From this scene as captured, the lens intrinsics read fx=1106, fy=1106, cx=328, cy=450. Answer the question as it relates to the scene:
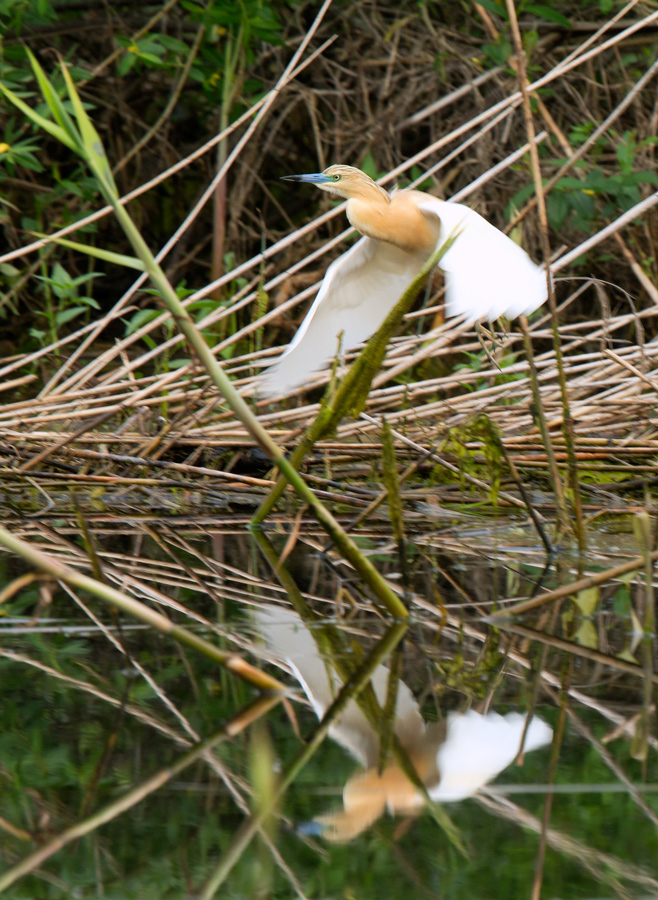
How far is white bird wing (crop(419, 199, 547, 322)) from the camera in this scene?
1862mm

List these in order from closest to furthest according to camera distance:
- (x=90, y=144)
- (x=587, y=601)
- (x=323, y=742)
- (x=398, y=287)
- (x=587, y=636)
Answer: (x=323, y=742), (x=90, y=144), (x=587, y=636), (x=587, y=601), (x=398, y=287)

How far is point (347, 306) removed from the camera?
2500 millimetres

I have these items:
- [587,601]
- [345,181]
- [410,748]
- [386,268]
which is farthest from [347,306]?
[410,748]

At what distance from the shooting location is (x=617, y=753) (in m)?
1.15

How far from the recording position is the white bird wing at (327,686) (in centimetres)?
122

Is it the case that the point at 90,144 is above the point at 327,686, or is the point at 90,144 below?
above

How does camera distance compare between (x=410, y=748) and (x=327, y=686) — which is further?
(x=327, y=686)

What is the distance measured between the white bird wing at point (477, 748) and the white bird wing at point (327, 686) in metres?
0.05

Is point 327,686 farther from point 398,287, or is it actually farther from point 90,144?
point 398,287

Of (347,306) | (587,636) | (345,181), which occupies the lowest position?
(587,636)

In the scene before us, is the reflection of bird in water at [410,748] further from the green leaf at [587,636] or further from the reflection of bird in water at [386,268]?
the reflection of bird in water at [386,268]

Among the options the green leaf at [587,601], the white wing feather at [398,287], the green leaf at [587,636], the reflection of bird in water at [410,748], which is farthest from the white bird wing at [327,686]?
the white wing feather at [398,287]

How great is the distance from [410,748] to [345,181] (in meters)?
1.79

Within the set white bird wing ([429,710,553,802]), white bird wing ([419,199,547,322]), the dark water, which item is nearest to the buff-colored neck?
white bird wing ([419,199,547,322])
